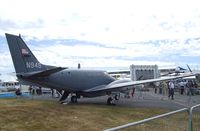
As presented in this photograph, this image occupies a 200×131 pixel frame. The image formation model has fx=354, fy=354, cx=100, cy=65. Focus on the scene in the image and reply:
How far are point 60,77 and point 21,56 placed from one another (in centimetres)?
302

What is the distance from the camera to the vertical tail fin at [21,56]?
2295 cm

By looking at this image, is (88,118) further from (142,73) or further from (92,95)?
(142,73)

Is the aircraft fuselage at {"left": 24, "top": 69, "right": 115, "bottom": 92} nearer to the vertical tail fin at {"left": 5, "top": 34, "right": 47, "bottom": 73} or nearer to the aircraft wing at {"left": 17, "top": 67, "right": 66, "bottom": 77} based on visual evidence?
the aircraft wing at {"left": 17, "top": 67, "right": 66, "bottom": 77}

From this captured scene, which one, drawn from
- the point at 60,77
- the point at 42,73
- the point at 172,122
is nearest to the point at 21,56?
the point at 42,73

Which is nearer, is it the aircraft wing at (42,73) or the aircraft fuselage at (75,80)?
the aircraft wing at (42,73)

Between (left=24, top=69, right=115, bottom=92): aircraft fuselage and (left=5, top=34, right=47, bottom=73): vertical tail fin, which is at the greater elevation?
(left=5, top=34, right=47, bottom=73): vertical tail fin

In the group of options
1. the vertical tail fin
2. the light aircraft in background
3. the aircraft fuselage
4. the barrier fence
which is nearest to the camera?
the barrier fence

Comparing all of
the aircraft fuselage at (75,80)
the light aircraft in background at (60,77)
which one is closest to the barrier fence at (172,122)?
the light aircraft in background at (60,77)

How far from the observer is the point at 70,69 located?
25375 millimetres

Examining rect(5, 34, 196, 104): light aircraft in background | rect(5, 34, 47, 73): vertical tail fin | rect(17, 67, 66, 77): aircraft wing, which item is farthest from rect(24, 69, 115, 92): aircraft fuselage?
rect(5, 34, 47, 73): vertical tail fin

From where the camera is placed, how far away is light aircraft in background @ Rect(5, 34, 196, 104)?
2325 cm

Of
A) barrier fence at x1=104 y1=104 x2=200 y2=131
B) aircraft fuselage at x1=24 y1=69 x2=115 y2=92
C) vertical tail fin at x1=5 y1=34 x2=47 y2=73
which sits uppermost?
vertical tail fin at x1=5 y1=34 x2=47 y2=73

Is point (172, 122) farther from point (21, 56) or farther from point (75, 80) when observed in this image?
point (75, 80)

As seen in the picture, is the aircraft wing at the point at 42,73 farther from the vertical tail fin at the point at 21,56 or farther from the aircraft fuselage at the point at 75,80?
the aircraft fuselage at the point at 75,80
